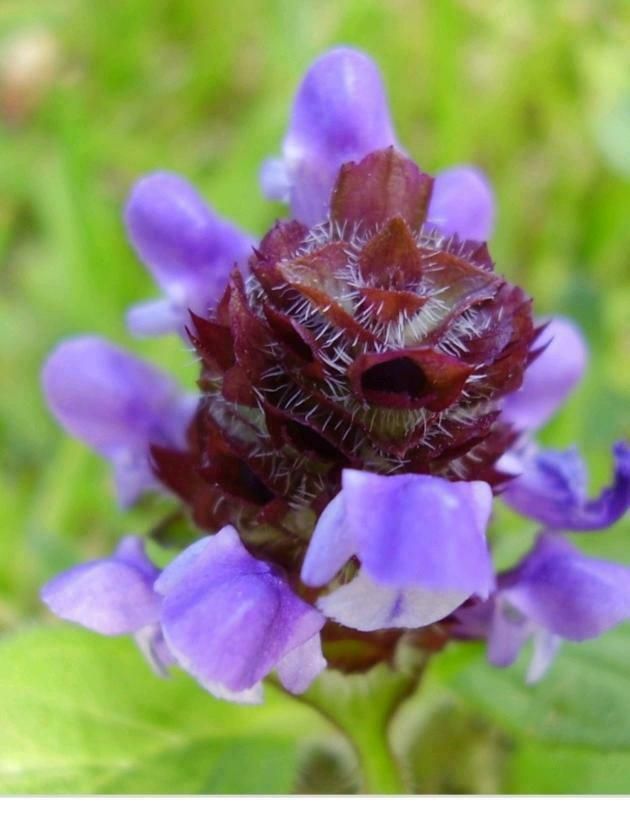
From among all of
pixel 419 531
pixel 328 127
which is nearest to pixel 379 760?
pixel 419 531

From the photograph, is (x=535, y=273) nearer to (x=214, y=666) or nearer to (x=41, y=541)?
(x=41, y=541)

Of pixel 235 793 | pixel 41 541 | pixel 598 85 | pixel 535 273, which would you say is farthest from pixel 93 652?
pixel 598 85

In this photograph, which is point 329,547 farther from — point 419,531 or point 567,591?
point 567,591

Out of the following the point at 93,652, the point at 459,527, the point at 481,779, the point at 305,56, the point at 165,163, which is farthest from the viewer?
the point at 165,163

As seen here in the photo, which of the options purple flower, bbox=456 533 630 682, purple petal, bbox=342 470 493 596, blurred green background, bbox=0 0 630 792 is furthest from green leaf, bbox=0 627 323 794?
purple petal, bbox=342 470 493 596

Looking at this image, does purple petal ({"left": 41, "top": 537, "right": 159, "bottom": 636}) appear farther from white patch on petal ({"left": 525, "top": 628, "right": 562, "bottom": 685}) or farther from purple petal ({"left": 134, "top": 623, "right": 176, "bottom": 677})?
white patch on petal ({"left": 525, "top": 628, "right": 562, "bottom": 685})
